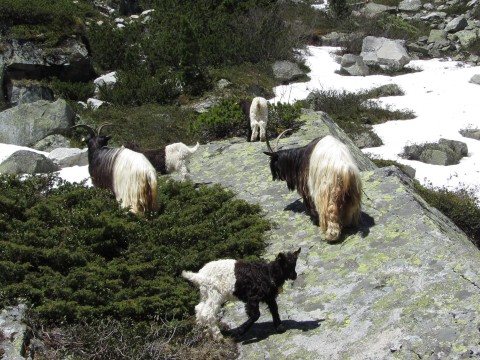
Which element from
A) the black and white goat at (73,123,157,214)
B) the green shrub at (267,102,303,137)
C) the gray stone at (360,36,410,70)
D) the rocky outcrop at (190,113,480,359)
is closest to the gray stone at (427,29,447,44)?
the gray stone at (360,36,410,70)

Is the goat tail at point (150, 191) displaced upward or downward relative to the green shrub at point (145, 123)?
upward

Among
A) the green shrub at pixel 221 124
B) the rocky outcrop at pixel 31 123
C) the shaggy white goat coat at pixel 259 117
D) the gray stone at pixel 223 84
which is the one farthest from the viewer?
the gray stone at pixel 223 84

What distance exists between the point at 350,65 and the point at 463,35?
24.6 ft

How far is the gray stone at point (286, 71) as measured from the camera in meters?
22.3

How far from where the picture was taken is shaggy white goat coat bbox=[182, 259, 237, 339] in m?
5.53

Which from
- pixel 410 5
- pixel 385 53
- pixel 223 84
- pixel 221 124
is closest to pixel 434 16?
→ pixel 410 5

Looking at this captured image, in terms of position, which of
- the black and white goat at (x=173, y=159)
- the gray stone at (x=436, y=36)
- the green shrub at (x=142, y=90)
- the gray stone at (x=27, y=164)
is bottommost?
the gray stone at (x=436, y=36)

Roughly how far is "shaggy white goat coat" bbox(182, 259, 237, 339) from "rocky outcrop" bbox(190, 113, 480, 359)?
1.16 ft

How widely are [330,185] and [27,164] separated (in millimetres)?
7305

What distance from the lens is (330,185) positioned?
273 inches

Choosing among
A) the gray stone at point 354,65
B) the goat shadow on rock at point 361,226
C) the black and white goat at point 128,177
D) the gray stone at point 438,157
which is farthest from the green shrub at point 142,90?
the goat shadow on rock at point 361,226

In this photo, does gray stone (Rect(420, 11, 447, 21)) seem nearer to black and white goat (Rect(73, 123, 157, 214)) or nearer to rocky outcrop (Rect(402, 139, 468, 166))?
rocky outcrop (Rect(402, 139, 468, 166))

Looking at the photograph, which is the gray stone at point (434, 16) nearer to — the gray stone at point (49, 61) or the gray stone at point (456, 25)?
the gray stone at point (456, 25)

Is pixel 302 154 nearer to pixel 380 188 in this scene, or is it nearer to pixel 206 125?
pixel 380 188
